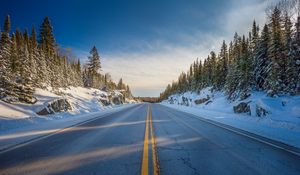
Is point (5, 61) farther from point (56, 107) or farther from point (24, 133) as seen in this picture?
point (24, 133)

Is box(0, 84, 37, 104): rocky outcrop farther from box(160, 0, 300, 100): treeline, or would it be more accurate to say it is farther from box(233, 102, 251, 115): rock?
box(160, 0, 300, 100): treeline

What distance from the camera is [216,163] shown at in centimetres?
452

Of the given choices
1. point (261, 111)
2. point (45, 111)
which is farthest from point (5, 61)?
point (261, 111)

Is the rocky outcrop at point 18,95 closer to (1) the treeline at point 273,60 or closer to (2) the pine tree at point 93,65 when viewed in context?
(1) the treeline at point 273,60

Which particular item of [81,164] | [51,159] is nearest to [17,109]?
[51,159]

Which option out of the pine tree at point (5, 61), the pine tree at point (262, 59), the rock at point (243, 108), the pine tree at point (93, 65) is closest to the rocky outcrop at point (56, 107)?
the pine tree at point (5, 61)

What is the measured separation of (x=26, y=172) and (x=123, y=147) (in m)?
2.76

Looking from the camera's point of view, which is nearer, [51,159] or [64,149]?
[51,159]

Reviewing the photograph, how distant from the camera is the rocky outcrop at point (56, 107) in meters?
15.9

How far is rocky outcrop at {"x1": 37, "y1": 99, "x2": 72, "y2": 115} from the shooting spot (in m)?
15.9

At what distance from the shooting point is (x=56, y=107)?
57.9 ft

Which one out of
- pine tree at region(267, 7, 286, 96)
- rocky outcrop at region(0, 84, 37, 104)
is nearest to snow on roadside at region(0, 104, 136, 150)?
rocky outcrop at region(0, 84, 37, 104)

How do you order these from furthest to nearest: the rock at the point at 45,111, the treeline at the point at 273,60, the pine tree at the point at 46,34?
the pine tree at the point at 46,34
the treeline at the point at 273,60
the rock at the point at 45,111

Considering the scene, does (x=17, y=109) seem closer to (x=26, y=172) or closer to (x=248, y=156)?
(x=26, y=172)
